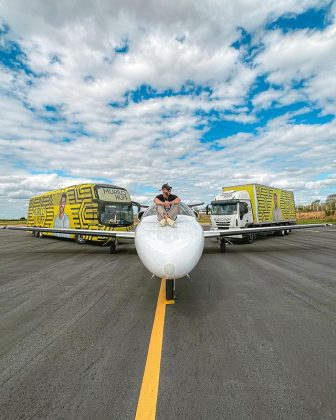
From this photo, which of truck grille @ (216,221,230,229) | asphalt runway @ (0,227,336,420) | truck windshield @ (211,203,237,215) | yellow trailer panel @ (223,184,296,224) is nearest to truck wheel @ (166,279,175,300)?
asphalt runway @ (0,227,336,420)

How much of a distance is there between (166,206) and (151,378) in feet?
11.9

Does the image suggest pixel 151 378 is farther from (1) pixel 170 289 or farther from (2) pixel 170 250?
(1) pixel 170 289

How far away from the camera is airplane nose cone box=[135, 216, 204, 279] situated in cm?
361

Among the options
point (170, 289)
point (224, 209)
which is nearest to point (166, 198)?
point (170, 289)

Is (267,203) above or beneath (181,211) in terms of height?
above

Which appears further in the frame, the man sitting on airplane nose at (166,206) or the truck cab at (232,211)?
the truck cab at (232,211)

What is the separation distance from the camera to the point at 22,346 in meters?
2.99

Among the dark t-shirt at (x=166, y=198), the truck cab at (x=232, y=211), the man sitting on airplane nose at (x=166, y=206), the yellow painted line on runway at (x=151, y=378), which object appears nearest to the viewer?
the yellow painted line on runway at (x=151, y=378)

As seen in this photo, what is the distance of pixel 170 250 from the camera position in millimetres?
3691

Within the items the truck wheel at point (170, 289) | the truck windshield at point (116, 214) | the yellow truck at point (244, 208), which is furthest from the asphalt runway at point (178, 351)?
the yellow truck at point (244, 208)

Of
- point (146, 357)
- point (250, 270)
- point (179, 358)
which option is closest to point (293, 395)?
point (179, 358)

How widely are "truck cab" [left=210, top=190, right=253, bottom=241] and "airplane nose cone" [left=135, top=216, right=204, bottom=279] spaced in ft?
37.7

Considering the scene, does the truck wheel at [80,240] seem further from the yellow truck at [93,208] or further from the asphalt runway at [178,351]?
the asphalt runway at [178,351]

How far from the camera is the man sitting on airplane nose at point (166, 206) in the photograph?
4.92m
